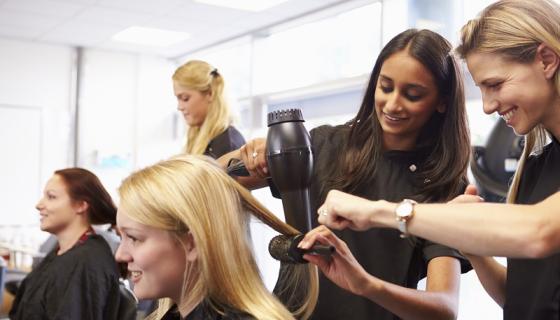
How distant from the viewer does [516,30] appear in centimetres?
120

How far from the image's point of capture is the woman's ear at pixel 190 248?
1.49 meters

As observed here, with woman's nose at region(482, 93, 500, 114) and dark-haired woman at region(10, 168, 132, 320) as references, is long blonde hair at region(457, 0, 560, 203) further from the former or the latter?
dark-haired woman at region(10, 168, 132, 320)

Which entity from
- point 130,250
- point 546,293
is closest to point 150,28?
point 130,250

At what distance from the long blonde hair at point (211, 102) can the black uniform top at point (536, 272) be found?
194 centimetres

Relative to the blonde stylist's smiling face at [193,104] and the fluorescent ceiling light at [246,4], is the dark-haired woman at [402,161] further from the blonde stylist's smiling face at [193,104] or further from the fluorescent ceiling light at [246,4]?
the fluorescent ceiling light at [246,4]

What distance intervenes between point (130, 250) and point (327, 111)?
4.74 metres

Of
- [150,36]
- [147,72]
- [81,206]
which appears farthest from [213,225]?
[147,72]

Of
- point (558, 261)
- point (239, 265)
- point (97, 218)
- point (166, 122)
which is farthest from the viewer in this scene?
point (166, 122)

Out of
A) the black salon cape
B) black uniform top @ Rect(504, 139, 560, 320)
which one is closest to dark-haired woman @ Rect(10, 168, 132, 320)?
the black salon cape

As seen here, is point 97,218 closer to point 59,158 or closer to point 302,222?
point 302,222

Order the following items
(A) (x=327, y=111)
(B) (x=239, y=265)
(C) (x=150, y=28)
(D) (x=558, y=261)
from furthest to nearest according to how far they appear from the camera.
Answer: (C) (x=150, y=28)
(A) (x=327, y=111)
(B) (x=239, y=265)
(D) (x=558, y=261)

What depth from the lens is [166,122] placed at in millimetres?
8359

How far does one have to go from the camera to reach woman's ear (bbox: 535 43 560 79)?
118 cm

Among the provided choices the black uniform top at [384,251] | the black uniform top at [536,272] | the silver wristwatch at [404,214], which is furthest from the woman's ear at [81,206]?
the silver wristwatch at [404,214]
